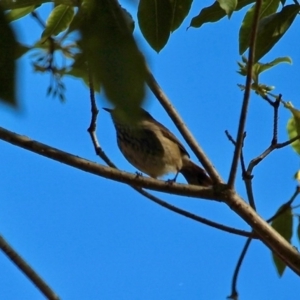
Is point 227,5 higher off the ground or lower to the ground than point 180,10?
lower

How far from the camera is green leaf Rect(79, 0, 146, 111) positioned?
32 centimetres

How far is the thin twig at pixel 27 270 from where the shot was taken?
1.27 m

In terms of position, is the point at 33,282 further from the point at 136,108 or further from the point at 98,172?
the point at 136,108

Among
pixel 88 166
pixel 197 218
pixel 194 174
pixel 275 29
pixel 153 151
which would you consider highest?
pixel 194 174

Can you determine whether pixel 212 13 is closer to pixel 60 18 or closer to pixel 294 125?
pixel 60 18

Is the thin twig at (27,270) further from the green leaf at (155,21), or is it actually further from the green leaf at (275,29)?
the green leaf at (275,29)

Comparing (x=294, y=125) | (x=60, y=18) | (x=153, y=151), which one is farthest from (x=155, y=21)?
(x=153, y=151)

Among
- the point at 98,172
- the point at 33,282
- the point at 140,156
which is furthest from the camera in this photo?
the point at 140,156

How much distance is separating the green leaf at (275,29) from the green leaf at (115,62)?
1433 mm

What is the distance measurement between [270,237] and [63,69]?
1580mm

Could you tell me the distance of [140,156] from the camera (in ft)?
16.0

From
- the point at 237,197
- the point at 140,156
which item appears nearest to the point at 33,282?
the point at 237,197

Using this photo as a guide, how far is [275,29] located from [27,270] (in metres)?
1.00

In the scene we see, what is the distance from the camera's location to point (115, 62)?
0.32 m
